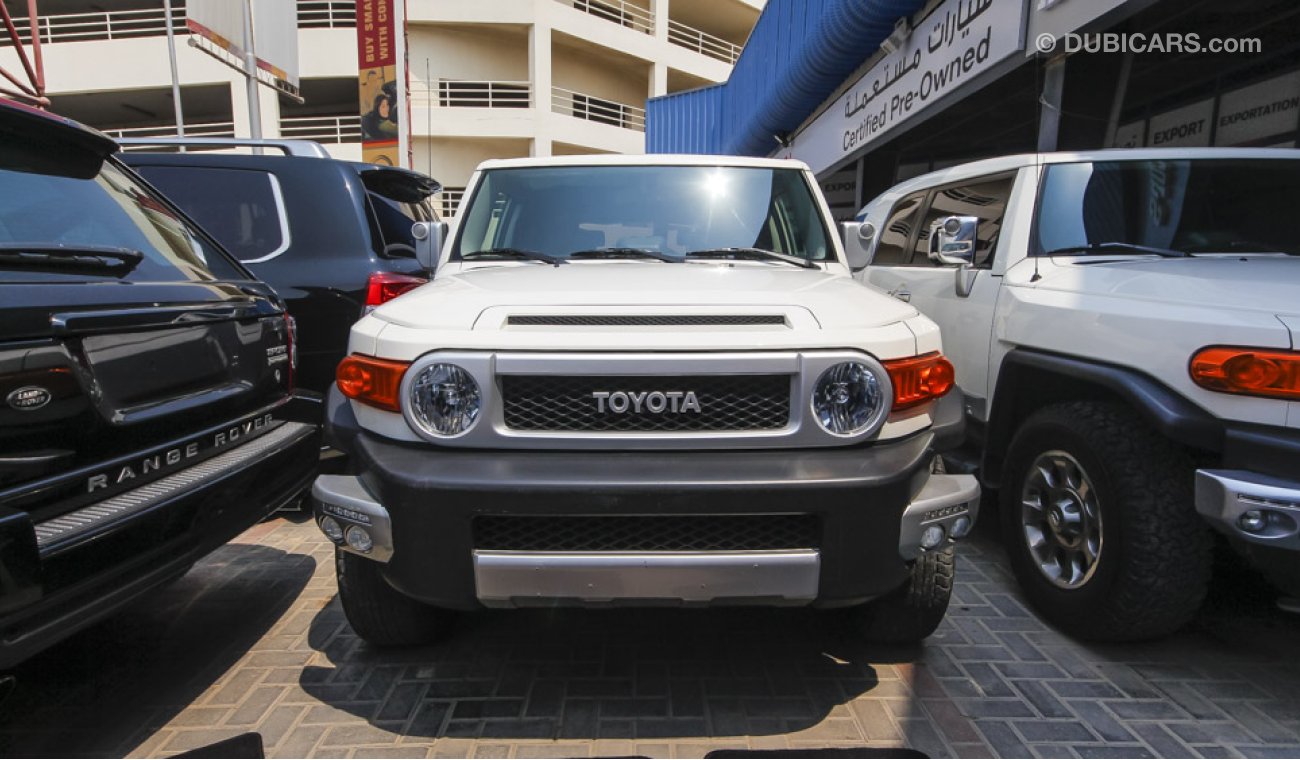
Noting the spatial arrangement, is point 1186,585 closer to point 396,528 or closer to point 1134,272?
point 1134,272

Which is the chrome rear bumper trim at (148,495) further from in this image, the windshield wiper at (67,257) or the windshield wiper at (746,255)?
the windshield wiper at (746,255)

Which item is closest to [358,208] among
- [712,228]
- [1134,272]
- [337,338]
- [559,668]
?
[337,338]

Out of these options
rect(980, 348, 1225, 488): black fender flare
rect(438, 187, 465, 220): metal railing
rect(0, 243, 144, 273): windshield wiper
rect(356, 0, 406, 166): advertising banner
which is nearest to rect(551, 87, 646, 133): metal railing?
rect(438, 187, 465, 220): metal railing

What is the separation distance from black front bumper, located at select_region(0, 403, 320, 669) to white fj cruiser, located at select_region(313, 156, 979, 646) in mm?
425

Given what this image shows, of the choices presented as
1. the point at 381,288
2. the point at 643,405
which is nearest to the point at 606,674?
the point at 643,405

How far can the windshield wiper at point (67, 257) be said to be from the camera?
1.92 metres

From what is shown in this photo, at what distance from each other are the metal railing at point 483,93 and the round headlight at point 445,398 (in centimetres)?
2414

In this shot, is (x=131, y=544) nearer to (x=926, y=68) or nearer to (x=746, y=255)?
Result: (x=746, y=255)

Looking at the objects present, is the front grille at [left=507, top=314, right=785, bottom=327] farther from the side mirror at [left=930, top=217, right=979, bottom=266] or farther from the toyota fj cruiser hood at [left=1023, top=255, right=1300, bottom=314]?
the side mirror at [left=930, top=217, right=979, bottom=266]

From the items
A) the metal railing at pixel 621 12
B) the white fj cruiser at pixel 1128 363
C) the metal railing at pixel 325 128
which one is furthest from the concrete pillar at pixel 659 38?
the white fj cruiser at pixel 1128 363

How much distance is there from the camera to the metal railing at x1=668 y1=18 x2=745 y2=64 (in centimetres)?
2929

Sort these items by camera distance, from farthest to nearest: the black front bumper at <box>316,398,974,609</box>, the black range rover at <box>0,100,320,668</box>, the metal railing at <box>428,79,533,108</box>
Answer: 1. the metal railing at <box>428,79,533,108</box>
2. the black front bumper at <box>316,398,974,609</box>
3. the black range rover at <box>0,100,320,668</box>

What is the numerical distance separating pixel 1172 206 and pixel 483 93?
2419 centimetres

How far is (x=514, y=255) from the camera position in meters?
3.01
